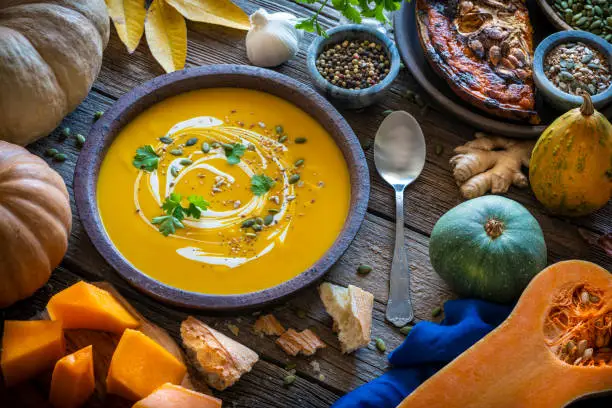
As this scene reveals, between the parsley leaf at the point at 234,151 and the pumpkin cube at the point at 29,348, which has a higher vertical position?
the pumpkin cube at the point at 29,348

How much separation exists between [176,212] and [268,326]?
410mm

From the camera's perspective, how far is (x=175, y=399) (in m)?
1.77

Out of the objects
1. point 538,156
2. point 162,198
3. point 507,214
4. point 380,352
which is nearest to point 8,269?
point 162,198

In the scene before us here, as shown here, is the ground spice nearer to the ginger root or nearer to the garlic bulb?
the garlic bulb

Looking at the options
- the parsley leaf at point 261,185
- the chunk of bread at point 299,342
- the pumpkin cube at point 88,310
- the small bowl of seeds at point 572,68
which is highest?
the pumpkin cube at point 88,310

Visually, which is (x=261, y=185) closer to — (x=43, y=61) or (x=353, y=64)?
(x=353, y=64)

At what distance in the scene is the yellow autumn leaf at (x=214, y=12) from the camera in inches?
106

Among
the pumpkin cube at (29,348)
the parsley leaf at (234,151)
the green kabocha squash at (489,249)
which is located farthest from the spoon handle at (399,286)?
the pumpkin cube at (29,348)

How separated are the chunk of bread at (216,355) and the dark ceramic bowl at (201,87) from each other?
70 millimetres

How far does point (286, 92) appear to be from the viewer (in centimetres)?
246

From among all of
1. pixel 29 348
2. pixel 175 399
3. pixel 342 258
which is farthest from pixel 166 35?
pixel 175 399

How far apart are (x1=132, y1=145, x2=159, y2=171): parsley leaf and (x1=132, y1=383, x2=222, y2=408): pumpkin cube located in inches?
29.0

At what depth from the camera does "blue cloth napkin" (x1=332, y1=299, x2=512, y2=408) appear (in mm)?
1955

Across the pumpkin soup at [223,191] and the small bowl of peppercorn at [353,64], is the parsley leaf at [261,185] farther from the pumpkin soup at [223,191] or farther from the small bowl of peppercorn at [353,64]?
the small bowl of peppercorn at [353,64]
